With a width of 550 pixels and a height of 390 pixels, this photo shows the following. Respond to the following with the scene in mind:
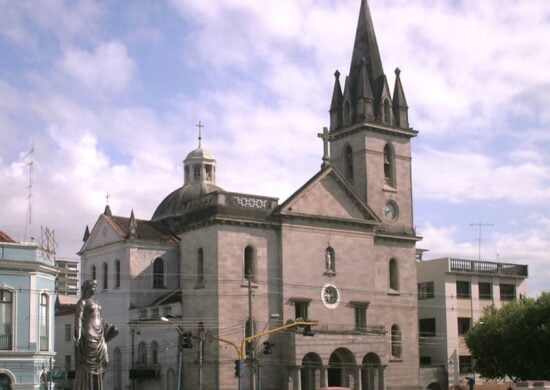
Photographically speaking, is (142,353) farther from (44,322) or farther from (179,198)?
(44,322)

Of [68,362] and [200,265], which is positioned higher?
[200,265]

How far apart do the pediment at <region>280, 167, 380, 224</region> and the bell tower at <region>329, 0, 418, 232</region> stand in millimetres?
3674

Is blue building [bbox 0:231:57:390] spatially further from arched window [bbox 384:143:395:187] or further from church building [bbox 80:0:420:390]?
arched window [bbox 384:143:395:187]

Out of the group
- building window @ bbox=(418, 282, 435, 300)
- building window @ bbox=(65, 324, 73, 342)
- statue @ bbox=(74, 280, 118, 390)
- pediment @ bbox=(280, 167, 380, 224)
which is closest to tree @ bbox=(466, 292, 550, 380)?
building window @ bbox=(418, 282, 435, 300)

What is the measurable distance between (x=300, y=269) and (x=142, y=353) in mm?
12083

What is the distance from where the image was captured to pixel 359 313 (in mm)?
63438

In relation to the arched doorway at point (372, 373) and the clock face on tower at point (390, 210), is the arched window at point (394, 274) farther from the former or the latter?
the arched doorway at point (372, 373)

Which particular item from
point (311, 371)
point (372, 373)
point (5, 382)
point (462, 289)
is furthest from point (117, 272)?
point (5, 382)

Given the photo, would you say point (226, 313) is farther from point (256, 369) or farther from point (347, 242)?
point (347, 242)

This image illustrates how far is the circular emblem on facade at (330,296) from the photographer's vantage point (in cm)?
6147

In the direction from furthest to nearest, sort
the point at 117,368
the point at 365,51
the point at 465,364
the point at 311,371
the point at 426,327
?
the point at 426,327
the point at 465,364
the point at 365,51
the point at 117,368
the point at 311,371

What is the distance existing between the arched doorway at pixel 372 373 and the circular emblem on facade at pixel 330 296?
4.03 meters

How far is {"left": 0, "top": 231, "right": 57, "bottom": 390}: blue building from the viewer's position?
38.2 m

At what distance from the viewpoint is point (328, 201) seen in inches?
2475
